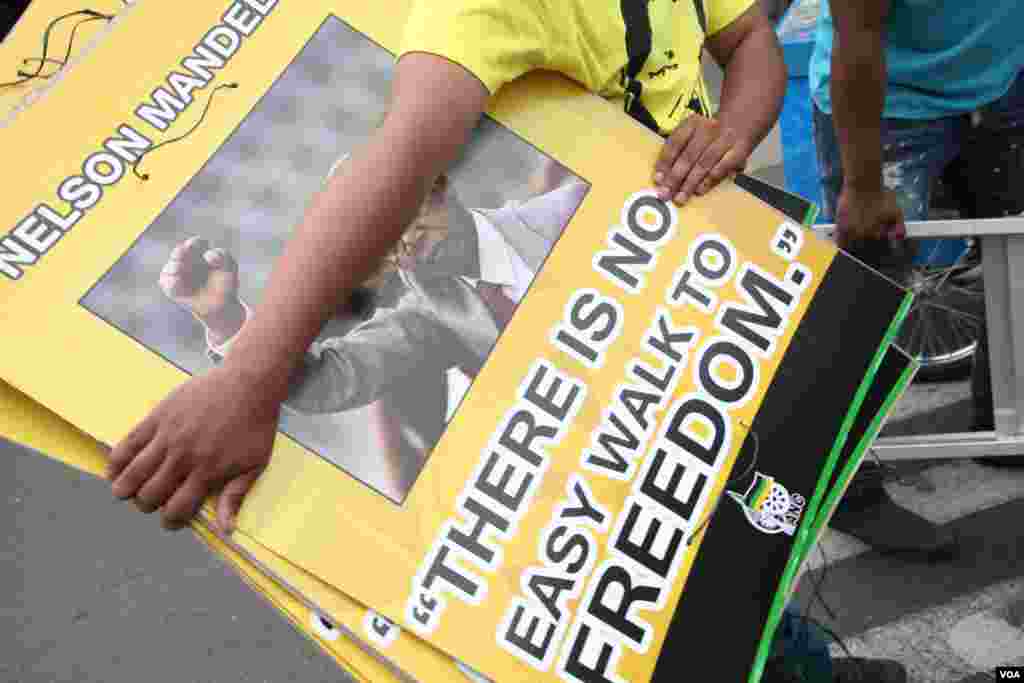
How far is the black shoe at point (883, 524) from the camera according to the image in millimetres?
2713

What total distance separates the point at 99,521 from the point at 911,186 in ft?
8.19

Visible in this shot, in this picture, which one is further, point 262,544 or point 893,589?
point 893,589

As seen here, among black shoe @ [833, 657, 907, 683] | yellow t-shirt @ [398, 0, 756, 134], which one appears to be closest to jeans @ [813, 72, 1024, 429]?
black shoe @ [833, 657, 907, 683]

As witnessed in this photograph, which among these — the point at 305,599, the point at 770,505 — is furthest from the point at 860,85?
the point at 305,599

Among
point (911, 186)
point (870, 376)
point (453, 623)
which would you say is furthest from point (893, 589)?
point (453, 623)

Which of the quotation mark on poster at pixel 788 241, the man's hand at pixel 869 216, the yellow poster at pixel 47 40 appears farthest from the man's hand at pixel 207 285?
the man's hand at pixel 869 216

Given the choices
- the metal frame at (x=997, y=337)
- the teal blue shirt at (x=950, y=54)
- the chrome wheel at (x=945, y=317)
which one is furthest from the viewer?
the chrome wheel at (x=945, y=317)

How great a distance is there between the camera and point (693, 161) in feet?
4.59

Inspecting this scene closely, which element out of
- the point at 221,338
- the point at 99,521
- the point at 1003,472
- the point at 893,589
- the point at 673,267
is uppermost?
the point at 1003,472

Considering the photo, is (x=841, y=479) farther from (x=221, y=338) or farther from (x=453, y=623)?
(x=221, y=338)

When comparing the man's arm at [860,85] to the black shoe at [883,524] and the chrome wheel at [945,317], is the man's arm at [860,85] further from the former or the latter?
the black shoe at [883,524]

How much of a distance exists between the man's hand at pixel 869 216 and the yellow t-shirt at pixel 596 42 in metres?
0.84

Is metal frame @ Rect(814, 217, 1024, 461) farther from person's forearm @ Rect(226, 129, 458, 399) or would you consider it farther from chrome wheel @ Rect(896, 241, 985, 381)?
person's forearm @ Rect(226, 129, 458, 399)

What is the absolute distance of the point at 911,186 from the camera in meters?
2.56
